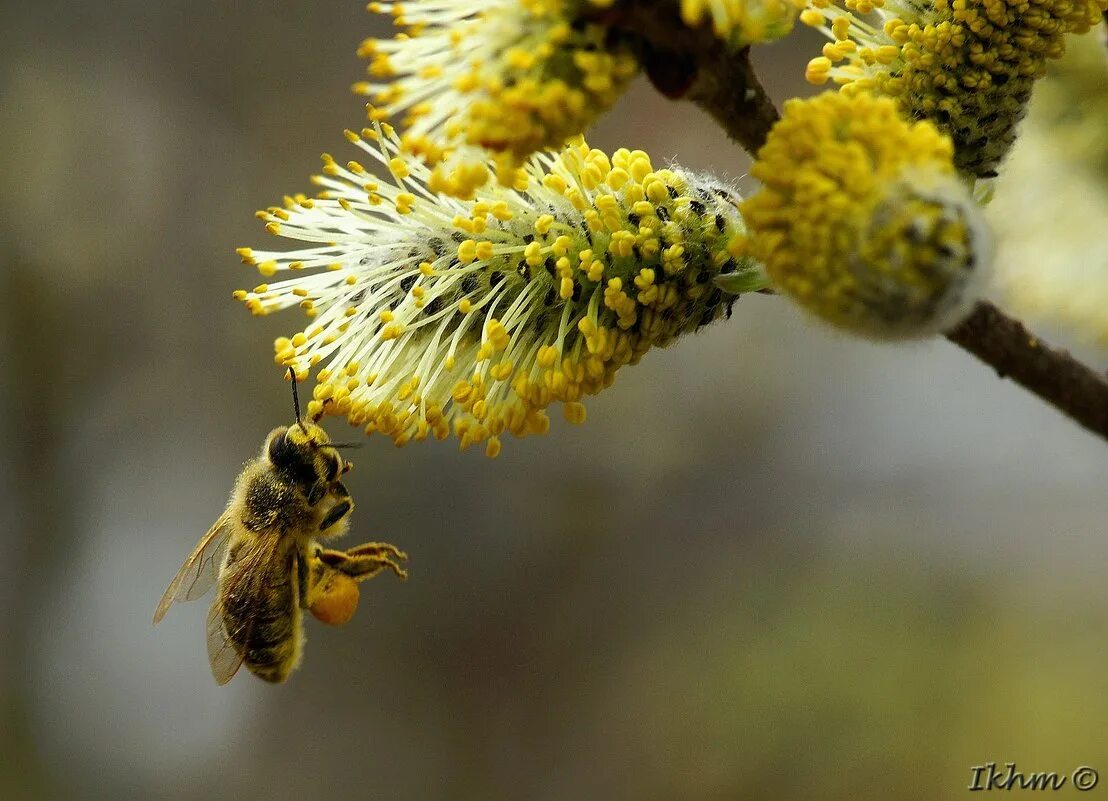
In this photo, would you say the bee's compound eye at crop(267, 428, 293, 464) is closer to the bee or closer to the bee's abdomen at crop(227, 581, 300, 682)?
the bee

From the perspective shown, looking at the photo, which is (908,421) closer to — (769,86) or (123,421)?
(769,86)

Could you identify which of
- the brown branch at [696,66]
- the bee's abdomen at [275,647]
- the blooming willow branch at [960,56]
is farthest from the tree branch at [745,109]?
the bee's abdomen at [275,647]

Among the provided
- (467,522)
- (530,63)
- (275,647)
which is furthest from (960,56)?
(467,522)

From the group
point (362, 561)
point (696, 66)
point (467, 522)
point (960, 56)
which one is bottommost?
point (362, 561)

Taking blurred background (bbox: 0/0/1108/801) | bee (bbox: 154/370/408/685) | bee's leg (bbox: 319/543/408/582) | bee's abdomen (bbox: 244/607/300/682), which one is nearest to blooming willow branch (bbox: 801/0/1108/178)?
bee (bbox: 154/370/408/685)

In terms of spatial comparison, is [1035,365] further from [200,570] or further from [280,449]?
[200,570]

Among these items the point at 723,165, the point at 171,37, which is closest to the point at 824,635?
the point at 723,165
